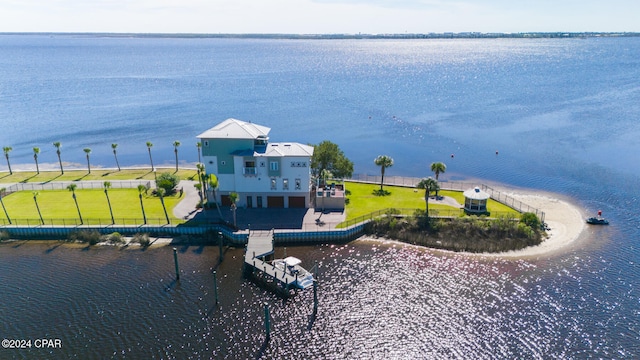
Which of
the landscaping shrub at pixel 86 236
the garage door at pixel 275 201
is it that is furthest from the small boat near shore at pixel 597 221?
the landscaping shrub at pixel 86 236

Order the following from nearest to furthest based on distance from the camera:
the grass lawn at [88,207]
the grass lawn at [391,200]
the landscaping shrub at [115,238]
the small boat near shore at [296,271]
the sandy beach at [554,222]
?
1. the small boat near shore at [296,271]
2. the sandy beach at [554,222]
3. the landscaping shrub at [115,238]
4. the grass lawn at [88,207]
5. the grass lawn at [391,200]

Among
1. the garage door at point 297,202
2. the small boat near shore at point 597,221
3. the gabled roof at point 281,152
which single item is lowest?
the small boat near shore at point 597,221

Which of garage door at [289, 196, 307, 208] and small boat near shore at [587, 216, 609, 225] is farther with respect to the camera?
garage door at [289, 196, 307, 208]

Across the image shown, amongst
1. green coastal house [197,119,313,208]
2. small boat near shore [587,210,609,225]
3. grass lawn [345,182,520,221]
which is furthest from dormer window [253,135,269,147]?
small boat near shore [587,210,609,225]

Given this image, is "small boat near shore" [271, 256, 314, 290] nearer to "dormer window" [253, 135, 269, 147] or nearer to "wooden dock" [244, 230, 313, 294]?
"wooden dock" [244, 230, 313, 294]

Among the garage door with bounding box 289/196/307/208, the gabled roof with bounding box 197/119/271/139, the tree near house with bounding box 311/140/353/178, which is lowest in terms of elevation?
the garage door with bounding box 289/196/307/208

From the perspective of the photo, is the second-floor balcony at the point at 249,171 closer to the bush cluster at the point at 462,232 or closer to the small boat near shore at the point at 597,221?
the bush cluster at the point at 462,232
